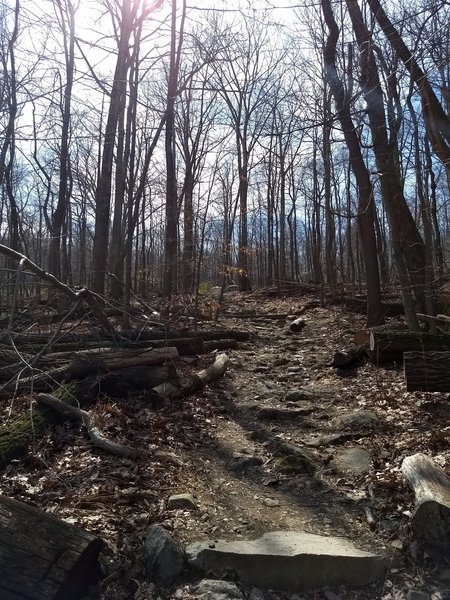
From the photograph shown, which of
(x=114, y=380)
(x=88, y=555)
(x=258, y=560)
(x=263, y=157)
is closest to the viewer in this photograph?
(x=88, y=555)

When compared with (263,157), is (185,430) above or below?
below

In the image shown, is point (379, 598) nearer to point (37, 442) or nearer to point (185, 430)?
point (185, 430)

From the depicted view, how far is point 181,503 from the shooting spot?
426cm

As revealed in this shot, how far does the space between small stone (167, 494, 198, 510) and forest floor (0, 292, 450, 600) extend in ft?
0.19

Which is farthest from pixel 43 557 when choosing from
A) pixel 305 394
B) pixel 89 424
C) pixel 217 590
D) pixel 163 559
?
pixel 305 394

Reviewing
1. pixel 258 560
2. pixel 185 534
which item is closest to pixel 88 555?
pixel 185 534

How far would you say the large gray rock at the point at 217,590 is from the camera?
3242mm

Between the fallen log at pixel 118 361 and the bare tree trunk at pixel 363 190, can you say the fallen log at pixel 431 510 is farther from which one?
the bare tree trunk at pixel 363 190

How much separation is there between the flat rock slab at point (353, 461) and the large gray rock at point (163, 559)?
7.06 ft

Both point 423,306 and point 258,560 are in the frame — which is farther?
point 423,306

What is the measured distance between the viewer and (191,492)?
4570 millimetres

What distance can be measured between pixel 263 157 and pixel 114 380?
67.9ft

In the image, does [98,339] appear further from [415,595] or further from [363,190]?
[363,190]

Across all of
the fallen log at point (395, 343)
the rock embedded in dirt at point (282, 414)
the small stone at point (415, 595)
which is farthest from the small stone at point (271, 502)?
the fallen log at point (395, 343)
